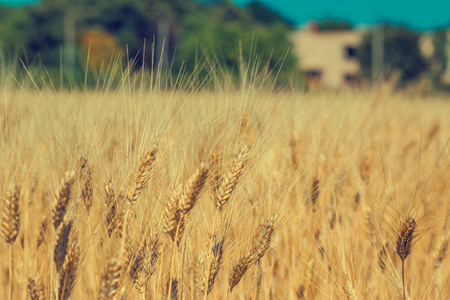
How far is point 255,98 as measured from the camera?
1.33 m

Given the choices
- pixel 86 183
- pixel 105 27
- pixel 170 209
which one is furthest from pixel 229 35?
pixel 170 209

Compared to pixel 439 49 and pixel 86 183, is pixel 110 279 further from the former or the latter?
pixel 439 49

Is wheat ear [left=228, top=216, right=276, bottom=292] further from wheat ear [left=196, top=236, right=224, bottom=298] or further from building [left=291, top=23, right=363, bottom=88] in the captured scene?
building [left=291, top=23, right=363, bottom=88]

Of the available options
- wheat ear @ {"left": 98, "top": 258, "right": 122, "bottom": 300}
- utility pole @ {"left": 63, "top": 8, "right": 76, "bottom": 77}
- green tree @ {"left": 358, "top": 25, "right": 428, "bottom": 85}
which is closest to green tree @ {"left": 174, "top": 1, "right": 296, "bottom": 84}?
wheat ear @ {"left": 98, "top": 258, "right": 122, "bottom": 300}

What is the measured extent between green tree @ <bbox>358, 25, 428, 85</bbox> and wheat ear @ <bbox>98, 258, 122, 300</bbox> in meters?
33.5

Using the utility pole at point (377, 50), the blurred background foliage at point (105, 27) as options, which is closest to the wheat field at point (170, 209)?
the blurred background foliage at point (105, 27)

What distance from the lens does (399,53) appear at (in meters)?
34.1

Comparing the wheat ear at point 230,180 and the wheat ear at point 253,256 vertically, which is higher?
the wheat ear at point 230,180

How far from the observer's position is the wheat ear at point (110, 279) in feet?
2.78

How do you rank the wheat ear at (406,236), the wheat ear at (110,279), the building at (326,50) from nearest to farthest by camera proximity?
the wheat ear at (110,279)
the wheat ear at (406,236)
the building at (326,50)

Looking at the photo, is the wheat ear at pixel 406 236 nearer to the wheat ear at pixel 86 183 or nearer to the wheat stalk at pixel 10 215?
the wheat ear at pixel 86 183

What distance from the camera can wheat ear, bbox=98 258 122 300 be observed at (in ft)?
2.78

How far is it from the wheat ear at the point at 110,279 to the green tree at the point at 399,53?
33.5m

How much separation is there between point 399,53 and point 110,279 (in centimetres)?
3614
